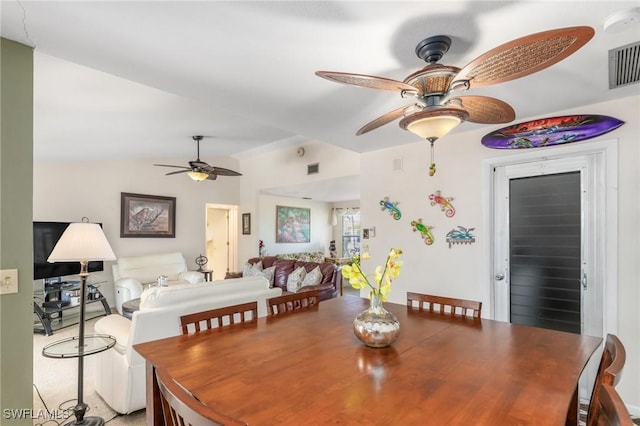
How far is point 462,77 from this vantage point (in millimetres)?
1396

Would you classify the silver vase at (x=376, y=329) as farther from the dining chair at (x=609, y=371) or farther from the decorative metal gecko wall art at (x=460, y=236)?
the decorative metal gecko wall art at (x=460, y=236)

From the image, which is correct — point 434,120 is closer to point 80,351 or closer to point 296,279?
point 80,351

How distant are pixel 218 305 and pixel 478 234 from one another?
8.45 feet

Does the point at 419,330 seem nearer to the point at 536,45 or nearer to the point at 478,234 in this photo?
the point at 536,45

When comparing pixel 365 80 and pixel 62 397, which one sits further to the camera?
pixel 62 397

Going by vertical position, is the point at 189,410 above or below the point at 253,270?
above

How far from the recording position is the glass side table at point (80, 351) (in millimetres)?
2132

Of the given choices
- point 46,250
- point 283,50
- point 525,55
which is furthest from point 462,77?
point 46,250

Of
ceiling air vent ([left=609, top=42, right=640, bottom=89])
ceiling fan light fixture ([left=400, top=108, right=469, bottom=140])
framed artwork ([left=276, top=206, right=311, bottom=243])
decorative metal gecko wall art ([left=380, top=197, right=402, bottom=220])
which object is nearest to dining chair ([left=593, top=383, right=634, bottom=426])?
ceiling fan light fixture ([left=400, top=108, right=469, bottom=140])

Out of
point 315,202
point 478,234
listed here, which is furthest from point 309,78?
point 315,202

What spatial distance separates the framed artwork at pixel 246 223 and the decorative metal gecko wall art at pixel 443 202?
495 cm

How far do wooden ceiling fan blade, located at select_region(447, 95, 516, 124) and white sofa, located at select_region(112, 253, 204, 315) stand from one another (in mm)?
5314

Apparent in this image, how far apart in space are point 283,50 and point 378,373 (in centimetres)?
168

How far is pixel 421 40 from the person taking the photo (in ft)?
5.41
